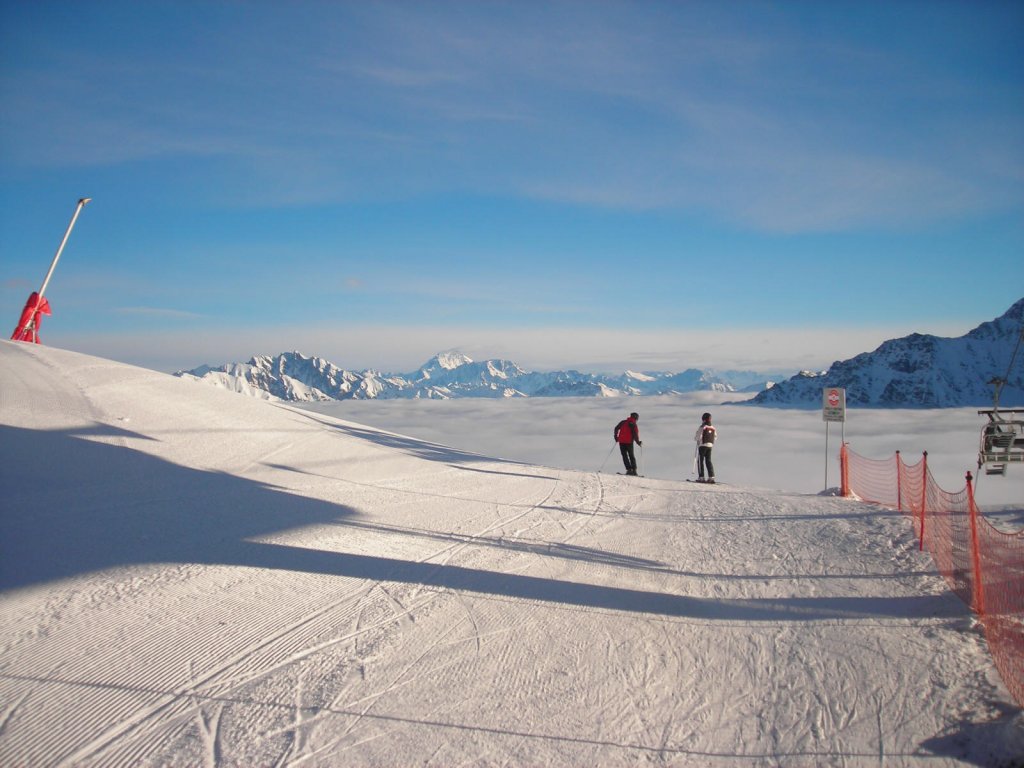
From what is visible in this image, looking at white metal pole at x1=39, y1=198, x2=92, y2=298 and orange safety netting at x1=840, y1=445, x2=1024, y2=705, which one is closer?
orange safety netting at x1=840, y1=445, x2=1024, y2=705

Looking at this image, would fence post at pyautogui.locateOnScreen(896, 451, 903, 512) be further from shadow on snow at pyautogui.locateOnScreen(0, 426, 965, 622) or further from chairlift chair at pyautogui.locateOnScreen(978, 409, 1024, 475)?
shadow on snow at pyautogui.locateOnScreen(0, 426, 965, 622)

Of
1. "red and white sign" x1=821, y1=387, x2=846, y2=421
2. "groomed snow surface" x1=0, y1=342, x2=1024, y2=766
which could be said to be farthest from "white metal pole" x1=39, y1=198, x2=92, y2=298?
"red and white sign" x1=821, y1=387, x2=846, y2=421

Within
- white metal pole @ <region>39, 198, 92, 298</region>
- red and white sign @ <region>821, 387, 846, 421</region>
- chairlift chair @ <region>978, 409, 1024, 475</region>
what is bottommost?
chairlift chair @ <region>978, 409, 1024, 475</region>

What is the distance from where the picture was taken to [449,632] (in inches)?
236

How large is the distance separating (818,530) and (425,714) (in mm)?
7866

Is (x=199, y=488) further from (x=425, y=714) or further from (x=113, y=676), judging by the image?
(x=425, y=714)

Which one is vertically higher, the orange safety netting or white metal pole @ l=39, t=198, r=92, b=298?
white metal pole @ l=39, t=198, r=92, b=298

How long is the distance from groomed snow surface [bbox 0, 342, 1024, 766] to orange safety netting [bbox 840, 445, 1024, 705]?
186 millimetres

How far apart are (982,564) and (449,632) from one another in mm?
6768

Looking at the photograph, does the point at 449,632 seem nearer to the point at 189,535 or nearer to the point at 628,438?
the point at 189,535

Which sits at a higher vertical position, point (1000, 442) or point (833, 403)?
point (833, 403)

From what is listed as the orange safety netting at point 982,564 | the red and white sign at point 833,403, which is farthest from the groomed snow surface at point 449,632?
the red and white sign at point 833,403

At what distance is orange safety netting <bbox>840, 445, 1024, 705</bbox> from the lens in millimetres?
5590

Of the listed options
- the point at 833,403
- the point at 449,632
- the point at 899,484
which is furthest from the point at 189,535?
the point at 833,403
